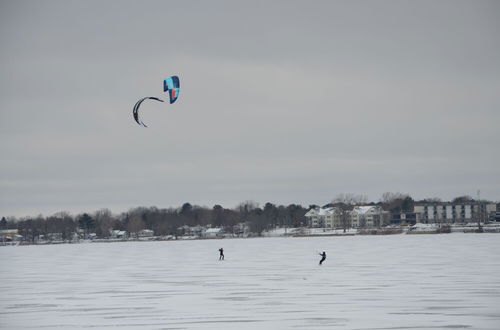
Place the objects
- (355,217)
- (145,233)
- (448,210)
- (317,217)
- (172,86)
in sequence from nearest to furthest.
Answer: (172,86) < (145,233) < (317,217) < (355,217) < (448,210)

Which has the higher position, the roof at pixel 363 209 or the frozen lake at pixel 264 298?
the roof at pixel 363 209

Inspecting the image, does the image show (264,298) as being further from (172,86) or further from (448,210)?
(448,210)

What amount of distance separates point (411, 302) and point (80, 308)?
711 centimetres

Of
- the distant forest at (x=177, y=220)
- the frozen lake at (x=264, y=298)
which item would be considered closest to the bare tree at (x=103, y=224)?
the distant forest at (x=177, y=220)

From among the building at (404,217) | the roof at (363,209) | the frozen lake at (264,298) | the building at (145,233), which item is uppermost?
the roof at (363,209)

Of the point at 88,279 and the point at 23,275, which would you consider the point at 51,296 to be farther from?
the point at 23,275

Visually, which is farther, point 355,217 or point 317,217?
point 355,217

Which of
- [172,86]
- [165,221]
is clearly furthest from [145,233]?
[172,86]

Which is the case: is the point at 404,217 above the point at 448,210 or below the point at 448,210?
below

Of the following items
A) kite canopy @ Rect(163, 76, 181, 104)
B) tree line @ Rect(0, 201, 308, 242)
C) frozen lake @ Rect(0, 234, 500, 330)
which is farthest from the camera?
tree line @ Rect(0, 201, 308, 242)

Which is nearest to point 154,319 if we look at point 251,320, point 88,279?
point 251,320

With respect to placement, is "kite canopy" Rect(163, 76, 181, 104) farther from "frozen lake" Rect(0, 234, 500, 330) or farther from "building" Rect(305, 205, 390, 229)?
"building" Rect(305, 205, 390, 229)

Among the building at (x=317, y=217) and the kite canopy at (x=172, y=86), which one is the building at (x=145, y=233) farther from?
the kite canopy at (x=172, y=86)

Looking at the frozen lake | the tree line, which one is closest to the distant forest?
the tree line
